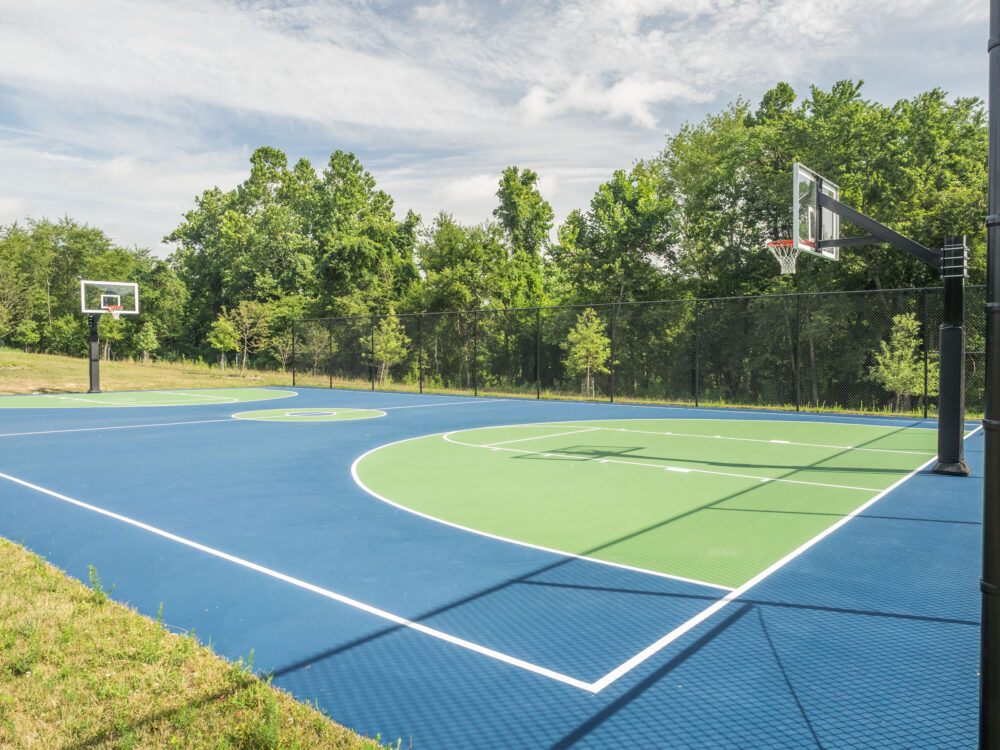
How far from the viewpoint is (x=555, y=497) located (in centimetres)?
712

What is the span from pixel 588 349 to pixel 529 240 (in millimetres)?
17622

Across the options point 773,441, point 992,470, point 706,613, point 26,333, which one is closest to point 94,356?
point 773,441

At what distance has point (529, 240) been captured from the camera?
Result: 37.8 metres

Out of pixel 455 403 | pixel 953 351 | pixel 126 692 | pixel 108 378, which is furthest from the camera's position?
pixel 108 378

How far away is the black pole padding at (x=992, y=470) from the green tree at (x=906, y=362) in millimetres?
16534

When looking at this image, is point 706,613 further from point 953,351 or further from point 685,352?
point 685,352

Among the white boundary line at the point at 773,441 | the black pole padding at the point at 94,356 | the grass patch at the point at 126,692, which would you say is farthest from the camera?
the black pole padding at the point at 94,356

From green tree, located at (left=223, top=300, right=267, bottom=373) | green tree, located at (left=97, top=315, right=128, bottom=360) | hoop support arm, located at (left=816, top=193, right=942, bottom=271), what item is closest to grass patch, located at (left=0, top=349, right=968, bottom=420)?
green tree, located at (left=223, top=300, right=267, bottom=373)

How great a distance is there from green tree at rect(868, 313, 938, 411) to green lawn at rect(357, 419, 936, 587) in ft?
13.8

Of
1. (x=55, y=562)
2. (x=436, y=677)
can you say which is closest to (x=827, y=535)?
(x=436, y=677)

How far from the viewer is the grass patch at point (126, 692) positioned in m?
2.68

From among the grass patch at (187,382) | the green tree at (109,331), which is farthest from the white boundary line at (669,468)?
the green tree at (109,331)

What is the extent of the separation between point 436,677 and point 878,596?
285 cm

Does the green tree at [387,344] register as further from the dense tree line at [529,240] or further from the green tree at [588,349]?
the green tree at [588,349]
